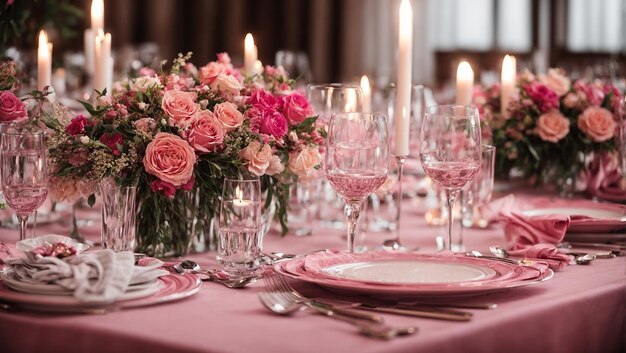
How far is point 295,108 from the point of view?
7.71ft

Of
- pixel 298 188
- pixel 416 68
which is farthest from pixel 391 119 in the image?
pixel 416 68

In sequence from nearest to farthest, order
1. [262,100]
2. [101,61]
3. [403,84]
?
[262,100]
[403,84]
[101,61]

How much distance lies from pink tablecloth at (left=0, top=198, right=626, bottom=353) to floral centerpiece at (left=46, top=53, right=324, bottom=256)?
13.5 inches

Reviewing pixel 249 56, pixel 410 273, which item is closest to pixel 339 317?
pixel 410 273

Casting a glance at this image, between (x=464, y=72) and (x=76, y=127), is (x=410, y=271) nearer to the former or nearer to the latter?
(x=76, y=127)

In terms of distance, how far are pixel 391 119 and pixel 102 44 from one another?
882 mm

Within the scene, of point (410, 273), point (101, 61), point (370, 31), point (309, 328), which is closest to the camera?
point (309, 328)

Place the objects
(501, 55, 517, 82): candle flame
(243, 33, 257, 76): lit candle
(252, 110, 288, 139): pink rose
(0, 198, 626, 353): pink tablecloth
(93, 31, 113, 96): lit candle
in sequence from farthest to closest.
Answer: (501, 55, 517, 82): candle flame < (243, 33, 257, 76): lit candle < (93, 31, 113, 96): lit candle < (252, 110, 288, 139): pink rose < (0, 198, 626, 353): pink tablecloth

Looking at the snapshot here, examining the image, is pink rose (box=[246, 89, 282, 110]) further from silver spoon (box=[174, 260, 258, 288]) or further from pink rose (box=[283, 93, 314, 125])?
silver spoon (box=[174, 260, 258, 288])

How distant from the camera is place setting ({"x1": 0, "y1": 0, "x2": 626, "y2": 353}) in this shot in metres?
1.66

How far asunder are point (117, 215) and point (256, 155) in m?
0.35

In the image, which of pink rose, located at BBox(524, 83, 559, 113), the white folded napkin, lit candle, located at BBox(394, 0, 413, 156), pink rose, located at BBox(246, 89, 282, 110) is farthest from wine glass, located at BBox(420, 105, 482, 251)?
pink rose, located at BBox(524, 83, 559, 113)

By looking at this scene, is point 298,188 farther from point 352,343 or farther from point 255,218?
point 352,343

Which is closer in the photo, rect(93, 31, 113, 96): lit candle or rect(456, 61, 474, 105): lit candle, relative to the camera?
rect(93, 31, 113, 96): lit candle
